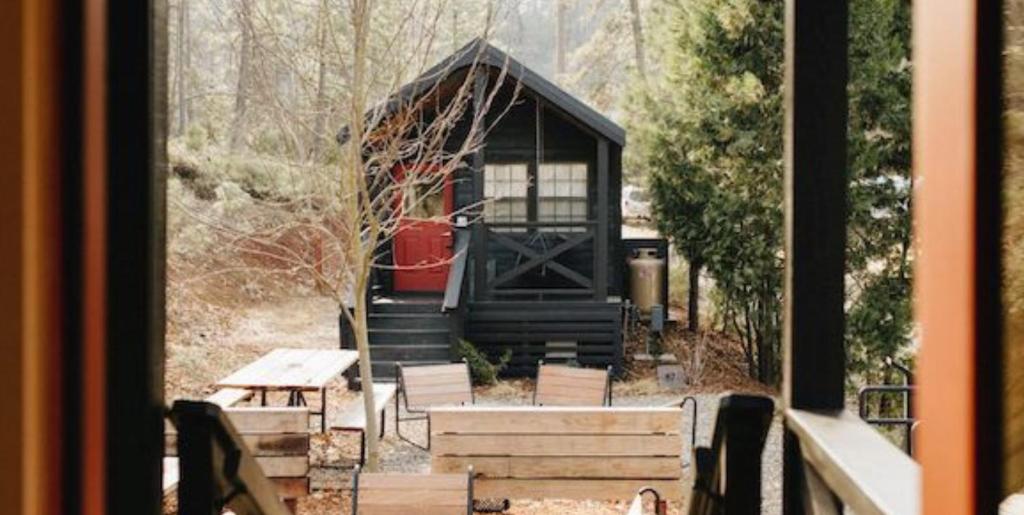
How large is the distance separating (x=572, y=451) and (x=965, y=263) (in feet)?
16.9

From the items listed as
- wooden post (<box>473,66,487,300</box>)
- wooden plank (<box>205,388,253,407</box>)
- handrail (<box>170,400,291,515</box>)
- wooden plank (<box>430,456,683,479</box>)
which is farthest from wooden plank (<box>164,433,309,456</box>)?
wooden post (<box>473,66,487,300</box>)

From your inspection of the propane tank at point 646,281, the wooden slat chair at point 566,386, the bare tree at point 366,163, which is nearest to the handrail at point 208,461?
the bare tree at point 366,163

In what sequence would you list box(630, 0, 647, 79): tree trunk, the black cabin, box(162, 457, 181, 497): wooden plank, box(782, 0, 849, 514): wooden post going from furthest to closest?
box(630, 0, 647, 79): tree trunk
the black cabin
box(162, 457, 181, 497): wooden plank
box(782, 0, 849, 514): wooden post

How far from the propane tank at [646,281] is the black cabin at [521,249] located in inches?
24.8

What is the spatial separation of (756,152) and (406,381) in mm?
5870

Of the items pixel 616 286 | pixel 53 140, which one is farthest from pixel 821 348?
pixel 616 286

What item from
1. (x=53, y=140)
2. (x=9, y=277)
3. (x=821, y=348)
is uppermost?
(x=53, y=140)

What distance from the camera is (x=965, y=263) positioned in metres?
1.22

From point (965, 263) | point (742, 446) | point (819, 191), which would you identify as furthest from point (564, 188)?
point (965, 263)

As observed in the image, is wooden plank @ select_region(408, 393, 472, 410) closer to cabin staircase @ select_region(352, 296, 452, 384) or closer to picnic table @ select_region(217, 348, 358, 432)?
picnic table @ select_region(217, 348, 358, 432)

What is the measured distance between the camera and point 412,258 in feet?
49.4

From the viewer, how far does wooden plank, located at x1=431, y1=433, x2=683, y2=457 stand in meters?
6.19

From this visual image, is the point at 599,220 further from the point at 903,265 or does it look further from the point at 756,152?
the point at 903,265

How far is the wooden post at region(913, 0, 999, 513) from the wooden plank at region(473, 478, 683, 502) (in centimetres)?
501
